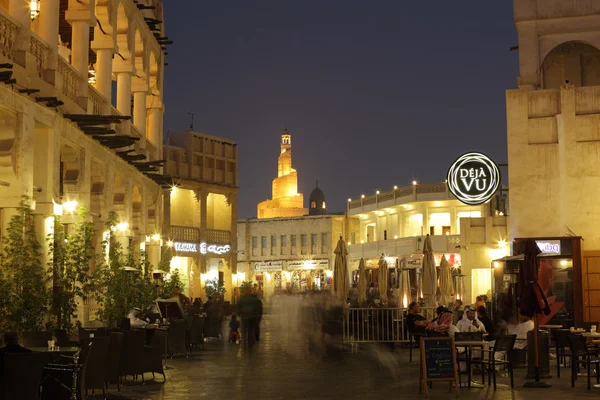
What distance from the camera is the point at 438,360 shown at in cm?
1318

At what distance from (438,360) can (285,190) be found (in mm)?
120575

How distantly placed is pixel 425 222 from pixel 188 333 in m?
39.6

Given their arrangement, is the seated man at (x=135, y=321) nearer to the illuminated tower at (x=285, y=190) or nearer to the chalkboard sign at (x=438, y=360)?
the chalkboard sign at (x=438, y=360)

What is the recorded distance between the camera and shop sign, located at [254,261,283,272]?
3022 inches

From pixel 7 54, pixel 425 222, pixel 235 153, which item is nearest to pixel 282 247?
pixel 425 222

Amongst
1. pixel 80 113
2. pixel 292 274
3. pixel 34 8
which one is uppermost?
pixel 34 8

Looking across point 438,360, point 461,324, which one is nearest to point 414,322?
point 461,324

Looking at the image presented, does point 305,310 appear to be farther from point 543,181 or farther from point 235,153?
point 235,153

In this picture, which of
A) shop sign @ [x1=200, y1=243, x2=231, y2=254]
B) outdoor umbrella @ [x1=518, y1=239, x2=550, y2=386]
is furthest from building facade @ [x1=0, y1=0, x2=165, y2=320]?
shop sign @ [x1=200, y1=243, x2=231, y2=254]

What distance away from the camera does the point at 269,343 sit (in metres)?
24.6

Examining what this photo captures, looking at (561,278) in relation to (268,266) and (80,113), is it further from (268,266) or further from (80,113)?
(268,266)

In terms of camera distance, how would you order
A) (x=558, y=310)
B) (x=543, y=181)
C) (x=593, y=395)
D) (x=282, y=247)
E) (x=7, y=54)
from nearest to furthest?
1. (x=593, y=395)
2. (x=7, y=54)
3. (x=558, y=310)
4. (x=543, y=181)
5. (x=282, y=247)

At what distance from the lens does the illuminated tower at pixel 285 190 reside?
357 ft

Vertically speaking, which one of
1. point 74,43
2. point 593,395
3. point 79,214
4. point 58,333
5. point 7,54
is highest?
point 74,43
